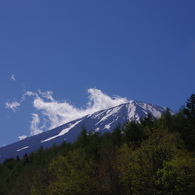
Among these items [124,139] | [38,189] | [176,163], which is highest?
[124,139]

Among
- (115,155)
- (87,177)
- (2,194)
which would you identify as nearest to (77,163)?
(87,177)

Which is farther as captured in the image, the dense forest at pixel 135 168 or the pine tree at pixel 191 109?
the pine tree at pixel 191 109

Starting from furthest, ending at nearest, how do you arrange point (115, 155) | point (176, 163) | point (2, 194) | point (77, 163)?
point (2, 194)
point (77, 163)
point (115, 155)
point (176, 163)

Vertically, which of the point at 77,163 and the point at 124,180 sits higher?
the point at 77,163

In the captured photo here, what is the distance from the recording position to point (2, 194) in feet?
281

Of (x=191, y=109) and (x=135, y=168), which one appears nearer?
(x=135, y=168)

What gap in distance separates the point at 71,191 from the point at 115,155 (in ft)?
30.6

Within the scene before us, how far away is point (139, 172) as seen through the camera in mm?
38844

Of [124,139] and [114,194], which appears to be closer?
[114,194]

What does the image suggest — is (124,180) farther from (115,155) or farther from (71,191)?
(71,191)

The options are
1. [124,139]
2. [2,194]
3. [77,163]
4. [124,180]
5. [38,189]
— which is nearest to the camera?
[124,180]

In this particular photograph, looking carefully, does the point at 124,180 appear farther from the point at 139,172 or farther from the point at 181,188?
the point at 181,188

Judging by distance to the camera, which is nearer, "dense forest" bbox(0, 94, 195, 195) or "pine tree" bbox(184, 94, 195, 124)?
"dense forest" bbox(0, 94, 195, 195)

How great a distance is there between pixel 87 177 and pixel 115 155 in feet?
19.4
